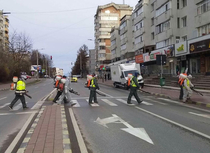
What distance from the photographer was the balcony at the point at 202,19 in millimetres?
26156

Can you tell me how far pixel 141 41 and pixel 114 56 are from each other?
82.0ft

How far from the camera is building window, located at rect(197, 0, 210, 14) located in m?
26.1

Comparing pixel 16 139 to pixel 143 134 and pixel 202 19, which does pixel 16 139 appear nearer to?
pixel 143 134

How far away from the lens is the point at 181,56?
31.0m

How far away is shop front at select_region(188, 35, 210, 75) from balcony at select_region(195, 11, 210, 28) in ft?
8.31

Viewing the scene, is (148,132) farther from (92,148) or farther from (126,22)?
(126,22)

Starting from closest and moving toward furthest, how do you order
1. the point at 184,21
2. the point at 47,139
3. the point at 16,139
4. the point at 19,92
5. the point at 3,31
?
the point at 47,139 < the point at 16,139 < the point at 19,92 < the point at 184,21 < the point at 3,31

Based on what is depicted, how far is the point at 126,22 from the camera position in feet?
183

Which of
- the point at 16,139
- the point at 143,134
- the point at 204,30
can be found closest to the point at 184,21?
the point at 204,30

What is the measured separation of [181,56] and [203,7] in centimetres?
683

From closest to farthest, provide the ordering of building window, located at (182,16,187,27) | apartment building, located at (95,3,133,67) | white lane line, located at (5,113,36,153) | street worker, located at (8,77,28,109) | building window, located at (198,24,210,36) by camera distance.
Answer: white lane line, located at (5,113,36,153) → street worker, located at (8,77,28,109) → building window, located at (198,24,210,36) → building window, located at (182,16,187,27) → apartment building, located at (95,3,133,67)

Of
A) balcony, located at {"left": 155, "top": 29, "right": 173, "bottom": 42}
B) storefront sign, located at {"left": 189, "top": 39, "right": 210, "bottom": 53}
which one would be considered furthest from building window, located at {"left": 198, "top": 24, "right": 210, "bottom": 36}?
balcony, located at {"left": 155, "top": 29, "right": 173, "bottom": 42}

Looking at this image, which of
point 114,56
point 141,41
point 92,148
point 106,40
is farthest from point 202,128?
point 106,40

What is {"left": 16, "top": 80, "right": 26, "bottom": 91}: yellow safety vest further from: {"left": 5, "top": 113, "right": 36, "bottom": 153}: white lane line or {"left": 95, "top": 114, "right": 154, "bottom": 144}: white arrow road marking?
{"left": 95, "top": 114, "right": 154, "bottom": 144}: white arrow road marking
